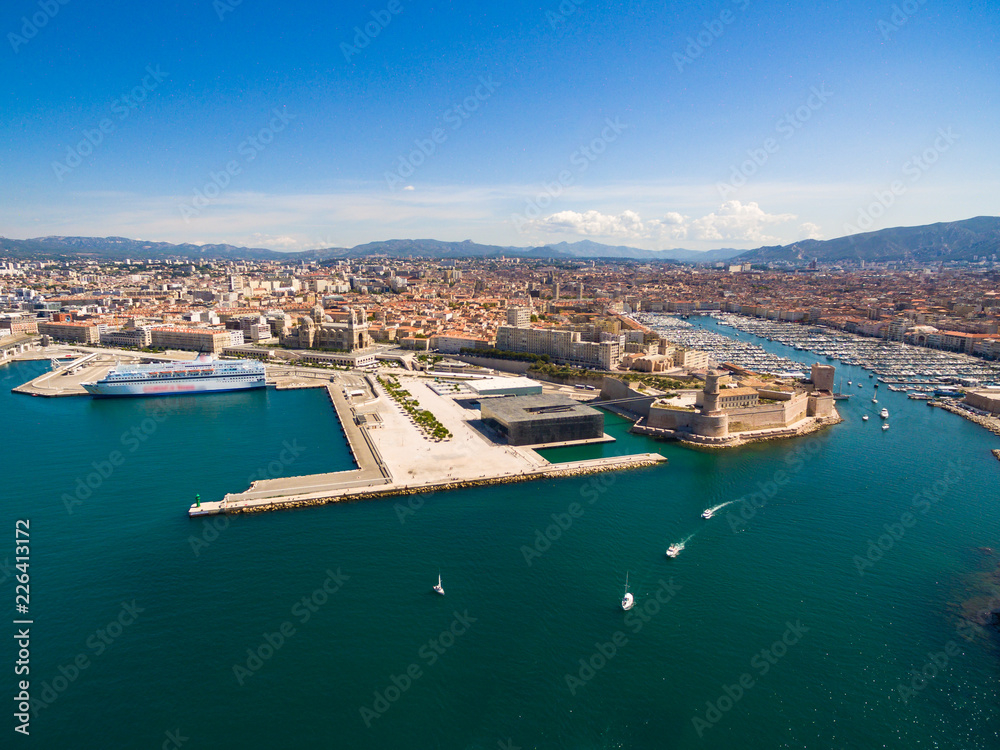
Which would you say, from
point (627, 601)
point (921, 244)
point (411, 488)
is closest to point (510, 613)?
point (627, 601)

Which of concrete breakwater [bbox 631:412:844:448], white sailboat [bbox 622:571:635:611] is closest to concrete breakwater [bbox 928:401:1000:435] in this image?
concrete breakwater [bbox 631:412:844:448]

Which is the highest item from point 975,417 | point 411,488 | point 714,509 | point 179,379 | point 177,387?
point 179,379

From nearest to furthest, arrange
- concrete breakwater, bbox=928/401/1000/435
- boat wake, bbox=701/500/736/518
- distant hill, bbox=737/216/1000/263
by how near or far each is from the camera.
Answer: boat wake, bbox=701/500/736/518, concrete breakwater, bbox=928/401/1000/435, distant hill, bbox=737/216/1000/263

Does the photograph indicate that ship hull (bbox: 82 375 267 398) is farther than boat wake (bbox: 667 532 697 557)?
Yes

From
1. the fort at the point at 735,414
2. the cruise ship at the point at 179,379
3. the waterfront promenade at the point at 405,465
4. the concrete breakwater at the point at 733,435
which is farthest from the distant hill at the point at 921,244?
the cruise ship at the point at 179,379

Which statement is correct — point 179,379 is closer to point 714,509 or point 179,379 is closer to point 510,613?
point 510,613

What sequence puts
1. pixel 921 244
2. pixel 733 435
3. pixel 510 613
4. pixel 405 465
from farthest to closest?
1. pixel 921 244
2. pixel 733 435
3. pixel 405 465
4. pixel 510 613

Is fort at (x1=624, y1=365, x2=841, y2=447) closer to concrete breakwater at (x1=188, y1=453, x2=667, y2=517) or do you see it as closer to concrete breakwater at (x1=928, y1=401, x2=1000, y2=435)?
concrete breakwater at (x1=188, y1=453, x2=667, y2=517)

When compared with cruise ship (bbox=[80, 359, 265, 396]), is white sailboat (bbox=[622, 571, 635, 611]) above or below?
below
